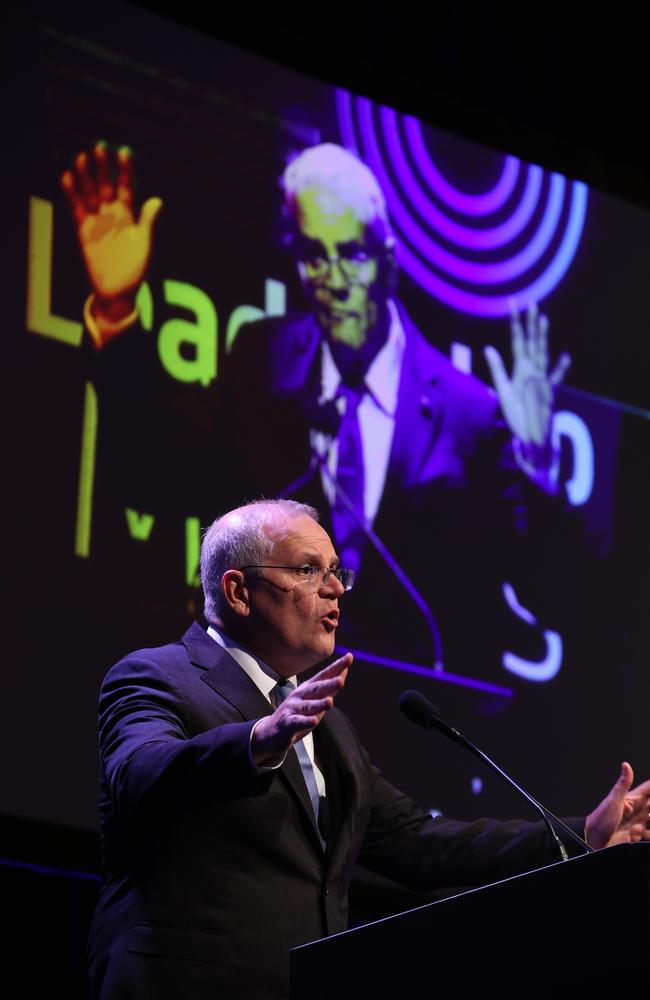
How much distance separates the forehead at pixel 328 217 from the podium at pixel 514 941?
2356 millimetres

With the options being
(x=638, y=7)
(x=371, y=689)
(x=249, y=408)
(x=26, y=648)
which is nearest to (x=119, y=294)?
(x=249, y=408)

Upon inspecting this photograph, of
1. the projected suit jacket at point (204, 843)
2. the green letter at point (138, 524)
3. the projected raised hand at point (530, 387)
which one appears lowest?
the projected suit jacket at point (204, 843)

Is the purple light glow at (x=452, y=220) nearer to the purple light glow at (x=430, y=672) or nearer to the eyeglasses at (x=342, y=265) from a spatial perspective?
the eyeglasses at (x=342, y=265)

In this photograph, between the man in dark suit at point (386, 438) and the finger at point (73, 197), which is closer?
the finger at point (73, 197)

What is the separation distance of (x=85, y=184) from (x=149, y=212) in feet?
0.63

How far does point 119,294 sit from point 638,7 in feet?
Result: 8.51

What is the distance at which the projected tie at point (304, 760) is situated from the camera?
268 cm

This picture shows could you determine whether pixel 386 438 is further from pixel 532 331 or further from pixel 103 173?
pixel 103 173

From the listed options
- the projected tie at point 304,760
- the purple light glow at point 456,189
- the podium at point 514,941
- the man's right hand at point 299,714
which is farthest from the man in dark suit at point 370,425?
the podium at point 514,941

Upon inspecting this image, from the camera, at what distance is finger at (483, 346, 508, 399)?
14.2 feet

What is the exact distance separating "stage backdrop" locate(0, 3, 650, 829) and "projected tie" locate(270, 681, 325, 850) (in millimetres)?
673

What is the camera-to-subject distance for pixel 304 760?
2730mm

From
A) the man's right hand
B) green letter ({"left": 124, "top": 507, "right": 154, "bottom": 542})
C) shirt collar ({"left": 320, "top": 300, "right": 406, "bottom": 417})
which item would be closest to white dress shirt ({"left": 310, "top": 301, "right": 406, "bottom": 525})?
shirt collar ({"left": 320, "top": 300, "right": 406, "bottom": 417})

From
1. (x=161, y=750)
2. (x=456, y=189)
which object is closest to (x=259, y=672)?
(x=161, y=750)
